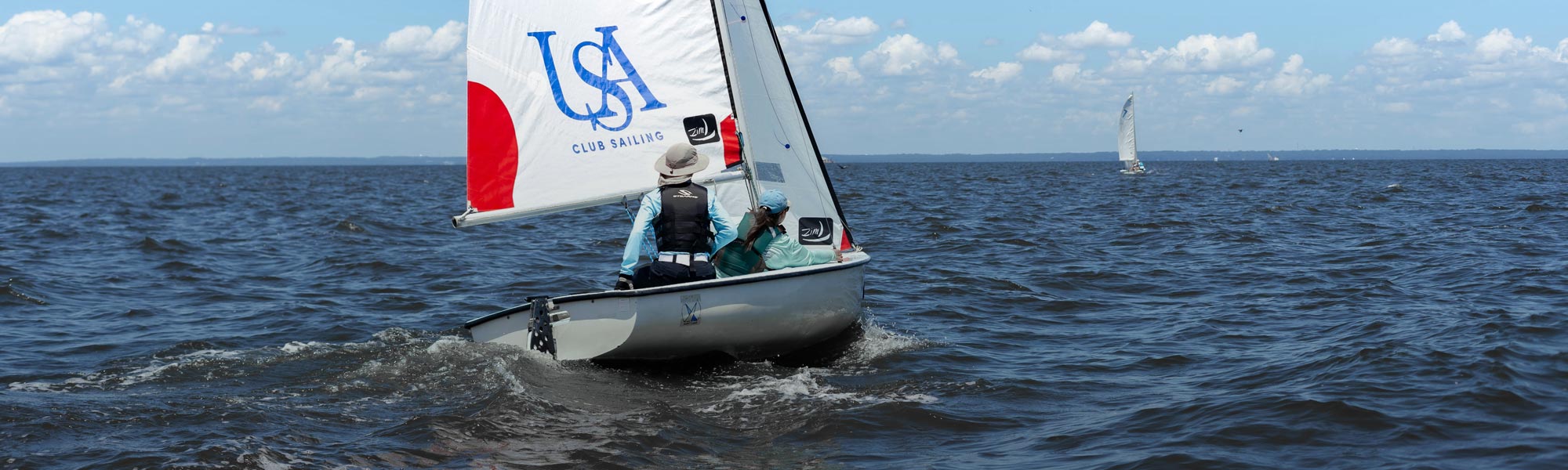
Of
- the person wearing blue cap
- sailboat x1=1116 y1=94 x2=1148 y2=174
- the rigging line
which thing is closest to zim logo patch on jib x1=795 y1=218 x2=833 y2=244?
the rigging line

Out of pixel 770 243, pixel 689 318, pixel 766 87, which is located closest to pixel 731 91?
pixel 766 87

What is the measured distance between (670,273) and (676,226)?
1.05 feet

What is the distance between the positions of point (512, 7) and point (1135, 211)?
19875 millimetres

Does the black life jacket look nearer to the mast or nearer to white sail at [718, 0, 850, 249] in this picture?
the mast

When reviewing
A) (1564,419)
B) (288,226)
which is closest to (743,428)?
(1564,419)

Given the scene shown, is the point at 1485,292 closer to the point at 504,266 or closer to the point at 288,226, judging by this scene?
the point at 504,266

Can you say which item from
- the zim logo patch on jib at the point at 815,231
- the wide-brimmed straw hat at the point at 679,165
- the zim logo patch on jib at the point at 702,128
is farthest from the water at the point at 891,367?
the zim logo patch on jib at the point at 702,128

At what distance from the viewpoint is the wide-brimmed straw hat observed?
303 inches

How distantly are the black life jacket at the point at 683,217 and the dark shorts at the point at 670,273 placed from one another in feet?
0.43

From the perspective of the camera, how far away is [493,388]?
716 centimetres

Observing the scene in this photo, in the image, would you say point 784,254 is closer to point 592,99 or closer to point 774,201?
point 774,201

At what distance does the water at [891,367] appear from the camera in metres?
5.89

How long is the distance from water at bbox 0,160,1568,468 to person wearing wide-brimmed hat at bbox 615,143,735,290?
68 cm

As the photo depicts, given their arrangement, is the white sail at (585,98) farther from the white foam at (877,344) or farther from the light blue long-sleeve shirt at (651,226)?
the white foam at (877,344)
